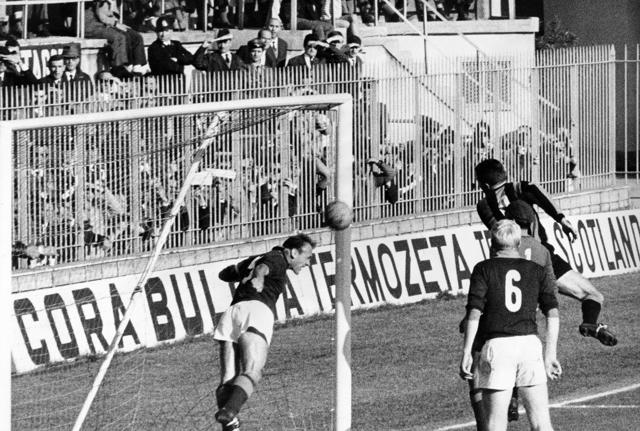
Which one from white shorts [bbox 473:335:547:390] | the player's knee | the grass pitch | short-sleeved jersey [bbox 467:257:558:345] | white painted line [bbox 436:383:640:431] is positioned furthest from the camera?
the grass pitch

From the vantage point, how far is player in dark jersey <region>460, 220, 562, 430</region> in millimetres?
10727

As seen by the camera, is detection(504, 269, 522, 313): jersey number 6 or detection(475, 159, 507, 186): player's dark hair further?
detection(475, 159, 507, 186): player's dark hair

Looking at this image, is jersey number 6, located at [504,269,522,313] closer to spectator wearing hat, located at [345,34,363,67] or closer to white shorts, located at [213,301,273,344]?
white shorts, located at [213,301,273,344]

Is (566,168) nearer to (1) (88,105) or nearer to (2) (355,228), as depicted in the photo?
(2) (355,228)

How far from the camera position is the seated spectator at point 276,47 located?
21.8m

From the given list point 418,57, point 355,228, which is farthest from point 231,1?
point 355,228

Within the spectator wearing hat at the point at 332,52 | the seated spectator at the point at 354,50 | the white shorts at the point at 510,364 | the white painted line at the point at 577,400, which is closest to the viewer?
the white shorts at the point at 510,364

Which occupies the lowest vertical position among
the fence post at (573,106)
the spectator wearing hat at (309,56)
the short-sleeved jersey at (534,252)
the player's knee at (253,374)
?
the player's knee at (253,374)

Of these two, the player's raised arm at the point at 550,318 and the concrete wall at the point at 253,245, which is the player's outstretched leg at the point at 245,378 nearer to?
the player's raised arm at the point at 550,318

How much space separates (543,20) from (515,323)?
97.4ft

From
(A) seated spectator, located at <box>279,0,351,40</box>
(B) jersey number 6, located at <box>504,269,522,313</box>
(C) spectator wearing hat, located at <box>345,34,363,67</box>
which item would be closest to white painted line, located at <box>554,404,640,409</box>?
(B) jersey number 6, located at <box>504,269,522,313</box>

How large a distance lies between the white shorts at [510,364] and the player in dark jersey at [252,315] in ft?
7.26

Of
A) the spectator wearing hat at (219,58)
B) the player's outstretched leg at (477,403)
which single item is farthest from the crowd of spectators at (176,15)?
the player's outstretched leg at (477,403)

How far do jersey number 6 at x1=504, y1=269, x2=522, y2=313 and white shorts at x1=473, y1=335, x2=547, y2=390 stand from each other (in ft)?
0.69
